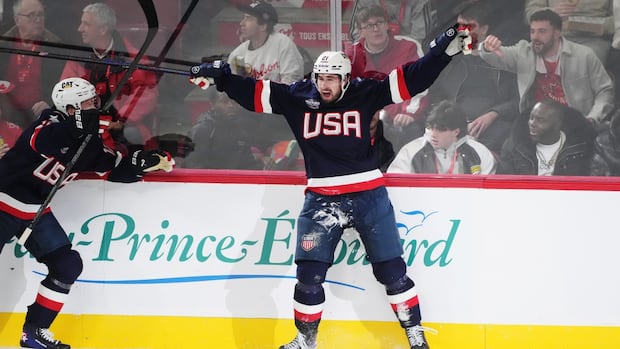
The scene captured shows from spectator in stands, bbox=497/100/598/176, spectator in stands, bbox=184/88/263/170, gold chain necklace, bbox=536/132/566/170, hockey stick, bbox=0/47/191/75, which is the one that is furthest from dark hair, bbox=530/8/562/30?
hockey stick, bbox=0/47/191/75

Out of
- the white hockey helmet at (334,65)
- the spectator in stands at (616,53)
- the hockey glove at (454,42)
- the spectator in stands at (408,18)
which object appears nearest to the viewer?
the hockey glove at (454,42)

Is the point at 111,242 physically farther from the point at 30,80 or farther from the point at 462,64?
the point at 462,64

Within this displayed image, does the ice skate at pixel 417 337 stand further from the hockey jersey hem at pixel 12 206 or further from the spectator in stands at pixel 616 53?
the hockey jersey hem at pixel 12 206

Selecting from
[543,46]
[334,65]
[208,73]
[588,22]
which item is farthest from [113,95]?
[588,22]

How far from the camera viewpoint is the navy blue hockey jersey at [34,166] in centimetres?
371

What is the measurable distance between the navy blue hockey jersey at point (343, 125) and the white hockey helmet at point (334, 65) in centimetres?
8

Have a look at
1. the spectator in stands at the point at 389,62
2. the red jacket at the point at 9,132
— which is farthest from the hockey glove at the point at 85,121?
the spectator in stands at the point at 389,62

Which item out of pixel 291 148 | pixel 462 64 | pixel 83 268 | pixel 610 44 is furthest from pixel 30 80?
pixel 610 44

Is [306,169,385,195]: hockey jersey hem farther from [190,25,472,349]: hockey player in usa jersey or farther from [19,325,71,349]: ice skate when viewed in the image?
[19,325,71,349]: ice skate

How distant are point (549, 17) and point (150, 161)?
175cm

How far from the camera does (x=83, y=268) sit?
3938 millimetres

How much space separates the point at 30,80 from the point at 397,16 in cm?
162

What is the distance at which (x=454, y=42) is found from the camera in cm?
341

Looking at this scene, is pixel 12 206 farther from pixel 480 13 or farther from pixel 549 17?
pixel 549 17
